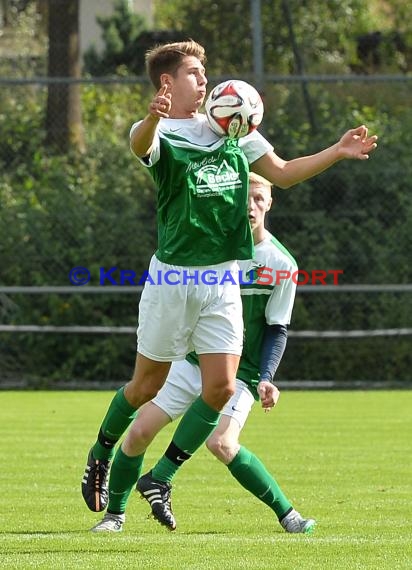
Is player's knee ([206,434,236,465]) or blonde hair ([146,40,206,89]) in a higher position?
blonde hair ([146,40,206,89])

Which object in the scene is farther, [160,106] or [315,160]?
[315,160]

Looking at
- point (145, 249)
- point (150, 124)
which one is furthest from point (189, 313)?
point (145, 249)

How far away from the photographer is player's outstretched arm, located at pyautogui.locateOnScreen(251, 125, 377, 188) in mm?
5180

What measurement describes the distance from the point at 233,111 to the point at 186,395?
1.35 metres

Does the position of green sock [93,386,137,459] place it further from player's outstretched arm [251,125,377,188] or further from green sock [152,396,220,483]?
player's outstretched arm [251,125,377,188]

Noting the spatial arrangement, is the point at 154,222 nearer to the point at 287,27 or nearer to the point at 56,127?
the point at 56,127

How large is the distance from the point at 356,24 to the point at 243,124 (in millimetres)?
20459

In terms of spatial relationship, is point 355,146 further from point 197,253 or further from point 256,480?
point 256,480

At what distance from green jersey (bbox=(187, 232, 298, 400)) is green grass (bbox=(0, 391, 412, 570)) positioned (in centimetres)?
72

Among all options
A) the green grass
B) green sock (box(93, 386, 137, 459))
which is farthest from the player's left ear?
the green grass

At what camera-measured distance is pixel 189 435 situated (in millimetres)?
5230

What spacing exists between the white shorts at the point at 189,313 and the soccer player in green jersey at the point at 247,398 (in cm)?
38

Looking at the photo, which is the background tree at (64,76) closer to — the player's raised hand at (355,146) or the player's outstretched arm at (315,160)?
the player's outstretched arm at (315,160)

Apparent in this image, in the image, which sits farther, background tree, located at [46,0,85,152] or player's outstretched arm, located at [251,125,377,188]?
background tree, located at [46,0,85,152]
